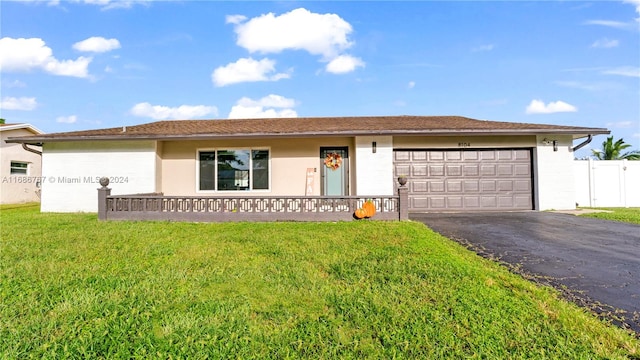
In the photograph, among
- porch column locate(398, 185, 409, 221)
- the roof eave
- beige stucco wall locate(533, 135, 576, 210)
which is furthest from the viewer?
beige stucco wall locate(533, 135, 576, 210)

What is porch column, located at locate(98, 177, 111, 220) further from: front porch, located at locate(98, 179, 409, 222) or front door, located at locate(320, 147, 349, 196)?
front door, located at locate(320, 147, 349, 196)

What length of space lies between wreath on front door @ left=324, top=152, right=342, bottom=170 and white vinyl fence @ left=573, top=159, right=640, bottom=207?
29.4ft

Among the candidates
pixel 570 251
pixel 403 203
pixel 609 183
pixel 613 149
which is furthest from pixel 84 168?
pixel 613 149

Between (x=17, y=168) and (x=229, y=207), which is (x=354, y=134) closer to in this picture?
(x=229, y=207)

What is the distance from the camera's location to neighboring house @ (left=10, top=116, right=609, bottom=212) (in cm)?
961

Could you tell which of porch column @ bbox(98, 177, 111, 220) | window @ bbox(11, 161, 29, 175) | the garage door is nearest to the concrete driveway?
the garage door

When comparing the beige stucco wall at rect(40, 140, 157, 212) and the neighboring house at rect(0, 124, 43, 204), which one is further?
the neighboring house at rect(0, 124, 43, 204)

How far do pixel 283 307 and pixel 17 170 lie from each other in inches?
719

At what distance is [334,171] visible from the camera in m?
10.3

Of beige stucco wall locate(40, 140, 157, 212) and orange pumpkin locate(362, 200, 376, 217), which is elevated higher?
beige stucco wall locate(40, 140, 157, 212)

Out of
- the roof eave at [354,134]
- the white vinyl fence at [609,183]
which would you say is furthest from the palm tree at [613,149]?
the roof eave at [354,134]

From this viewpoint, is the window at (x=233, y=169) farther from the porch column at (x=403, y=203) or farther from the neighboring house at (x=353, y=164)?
the porch column at (x=403, y=203)

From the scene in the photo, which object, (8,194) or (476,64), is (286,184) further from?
(8,194)

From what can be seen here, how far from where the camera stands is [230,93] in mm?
16438
